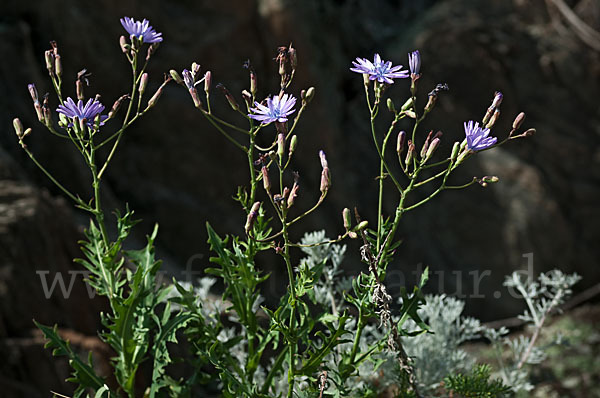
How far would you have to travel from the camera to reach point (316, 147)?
4516 millimetres

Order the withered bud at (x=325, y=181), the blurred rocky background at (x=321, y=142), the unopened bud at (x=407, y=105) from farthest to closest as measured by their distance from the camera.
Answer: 1. the blurred rocky background at (x=321, y=142)
2. the unopened bud at (x=407, y=105)
3. the withered bud at (x=325, y=181)

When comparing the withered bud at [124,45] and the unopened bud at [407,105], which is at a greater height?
the withered bud at [124,45]

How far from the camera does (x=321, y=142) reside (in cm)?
454

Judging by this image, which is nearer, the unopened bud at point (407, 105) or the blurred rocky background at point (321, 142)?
the unopened bud at point (407, 105)

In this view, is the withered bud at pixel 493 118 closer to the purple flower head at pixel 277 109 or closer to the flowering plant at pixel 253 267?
the flowering plant at pixel 253 267

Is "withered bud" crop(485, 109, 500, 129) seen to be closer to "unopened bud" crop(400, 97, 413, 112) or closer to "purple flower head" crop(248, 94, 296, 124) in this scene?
"unopened bud" crop(400, 97, 413, 112)

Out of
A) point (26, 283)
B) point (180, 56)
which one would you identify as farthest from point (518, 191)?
point (26, 283)

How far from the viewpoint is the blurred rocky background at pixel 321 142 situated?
269 cm

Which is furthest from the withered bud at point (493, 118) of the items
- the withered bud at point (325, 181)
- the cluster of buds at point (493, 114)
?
the withered bud at point (325, 181)

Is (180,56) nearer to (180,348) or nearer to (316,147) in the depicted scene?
(316,147)

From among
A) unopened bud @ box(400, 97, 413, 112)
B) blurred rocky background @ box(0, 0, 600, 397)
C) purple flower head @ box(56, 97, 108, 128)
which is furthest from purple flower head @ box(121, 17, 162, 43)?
blurred rocky background @ box(0, 0, 600, 397)

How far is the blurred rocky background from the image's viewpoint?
2686mm

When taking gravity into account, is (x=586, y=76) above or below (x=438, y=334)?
above

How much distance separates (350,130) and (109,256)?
3408 millimetres
